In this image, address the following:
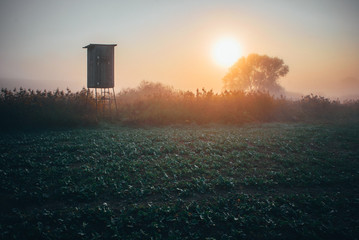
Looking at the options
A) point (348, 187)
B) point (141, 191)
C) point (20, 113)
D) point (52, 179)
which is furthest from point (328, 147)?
point (20, 113)

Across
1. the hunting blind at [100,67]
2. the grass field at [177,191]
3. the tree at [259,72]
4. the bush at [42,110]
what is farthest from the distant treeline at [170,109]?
the tree at [259,72]

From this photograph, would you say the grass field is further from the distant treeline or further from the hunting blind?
the hunting blind

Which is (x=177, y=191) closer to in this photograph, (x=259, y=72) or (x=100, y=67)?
(x=100, y=67)

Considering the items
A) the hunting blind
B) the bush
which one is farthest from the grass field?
the hunting blind

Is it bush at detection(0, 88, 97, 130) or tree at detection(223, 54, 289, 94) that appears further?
tree at detection(223, 54, 289, 94)

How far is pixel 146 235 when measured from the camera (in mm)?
3879

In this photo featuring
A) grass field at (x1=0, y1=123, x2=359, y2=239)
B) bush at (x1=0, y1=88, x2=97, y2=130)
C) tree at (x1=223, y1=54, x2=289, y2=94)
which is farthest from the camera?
tree at (x1=223, y1=54, x2=289, y2=94)

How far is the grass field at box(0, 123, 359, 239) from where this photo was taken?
4.12 meters

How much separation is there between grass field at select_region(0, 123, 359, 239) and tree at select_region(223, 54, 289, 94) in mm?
48889

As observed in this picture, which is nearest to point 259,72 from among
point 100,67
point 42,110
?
point 100,67

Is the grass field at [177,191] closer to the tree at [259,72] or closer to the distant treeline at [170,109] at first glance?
the distant treeline at [170,109]

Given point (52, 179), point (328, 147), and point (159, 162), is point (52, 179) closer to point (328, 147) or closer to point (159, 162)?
point (159, 162)

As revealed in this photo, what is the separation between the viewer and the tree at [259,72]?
183 ft

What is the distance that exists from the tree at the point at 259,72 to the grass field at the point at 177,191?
160 ft
